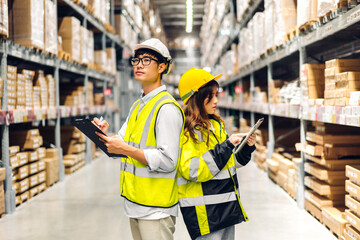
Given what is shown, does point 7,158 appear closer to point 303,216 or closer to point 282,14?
point 303,216

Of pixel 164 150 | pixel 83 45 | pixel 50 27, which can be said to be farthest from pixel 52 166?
pixel 164 150

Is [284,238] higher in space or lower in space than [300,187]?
lower

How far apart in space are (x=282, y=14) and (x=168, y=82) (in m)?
17.4

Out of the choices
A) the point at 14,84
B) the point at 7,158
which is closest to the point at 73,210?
the point at 7,158

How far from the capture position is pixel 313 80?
3959 millimetres

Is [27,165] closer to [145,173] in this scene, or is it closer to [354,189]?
[145,173]

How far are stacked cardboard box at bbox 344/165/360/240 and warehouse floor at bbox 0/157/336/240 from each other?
1.12 feet

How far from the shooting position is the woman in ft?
5.72

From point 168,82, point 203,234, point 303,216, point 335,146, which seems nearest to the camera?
point 203,234

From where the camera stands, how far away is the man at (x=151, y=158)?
163cm

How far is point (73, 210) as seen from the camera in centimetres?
423

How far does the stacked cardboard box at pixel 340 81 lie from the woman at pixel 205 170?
59.0 inches

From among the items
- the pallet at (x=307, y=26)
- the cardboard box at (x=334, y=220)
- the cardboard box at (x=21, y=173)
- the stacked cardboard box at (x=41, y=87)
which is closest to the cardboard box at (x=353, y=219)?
the cardboard box at (x=334, y=220)

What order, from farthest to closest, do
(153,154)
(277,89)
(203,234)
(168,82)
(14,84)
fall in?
(168,82)
(277,89)
(14,84)
(203,234)
(153,154)
